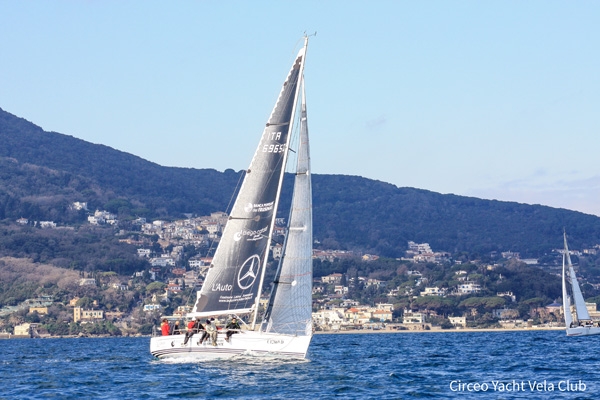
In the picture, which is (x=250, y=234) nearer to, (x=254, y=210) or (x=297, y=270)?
(x=254, y=210)

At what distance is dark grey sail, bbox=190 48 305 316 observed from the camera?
37281mm

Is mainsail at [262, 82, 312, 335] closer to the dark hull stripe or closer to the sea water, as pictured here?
the dark hull stripe

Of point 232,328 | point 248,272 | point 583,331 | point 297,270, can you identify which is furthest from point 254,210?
point 583,331

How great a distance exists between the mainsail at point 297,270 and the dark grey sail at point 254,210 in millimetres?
699

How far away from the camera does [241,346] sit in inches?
1422

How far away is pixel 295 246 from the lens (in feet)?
123

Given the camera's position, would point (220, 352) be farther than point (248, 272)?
No

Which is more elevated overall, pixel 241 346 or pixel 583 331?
pixel 583 331

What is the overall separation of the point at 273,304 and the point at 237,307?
1.25 meters

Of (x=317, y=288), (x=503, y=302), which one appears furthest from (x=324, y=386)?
(x=317, y=288)

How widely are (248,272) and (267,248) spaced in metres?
1.07

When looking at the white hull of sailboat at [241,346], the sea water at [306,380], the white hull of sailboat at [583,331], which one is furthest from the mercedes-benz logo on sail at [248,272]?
the white hull of sailboat at [583,331]

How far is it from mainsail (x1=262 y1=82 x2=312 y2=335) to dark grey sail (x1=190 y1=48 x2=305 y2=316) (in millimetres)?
699

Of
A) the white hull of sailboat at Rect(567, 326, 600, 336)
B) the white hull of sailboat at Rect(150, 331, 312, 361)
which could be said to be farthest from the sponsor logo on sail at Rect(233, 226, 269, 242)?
the white hull of sailboat at Rect(567, 326, 600, 336)
